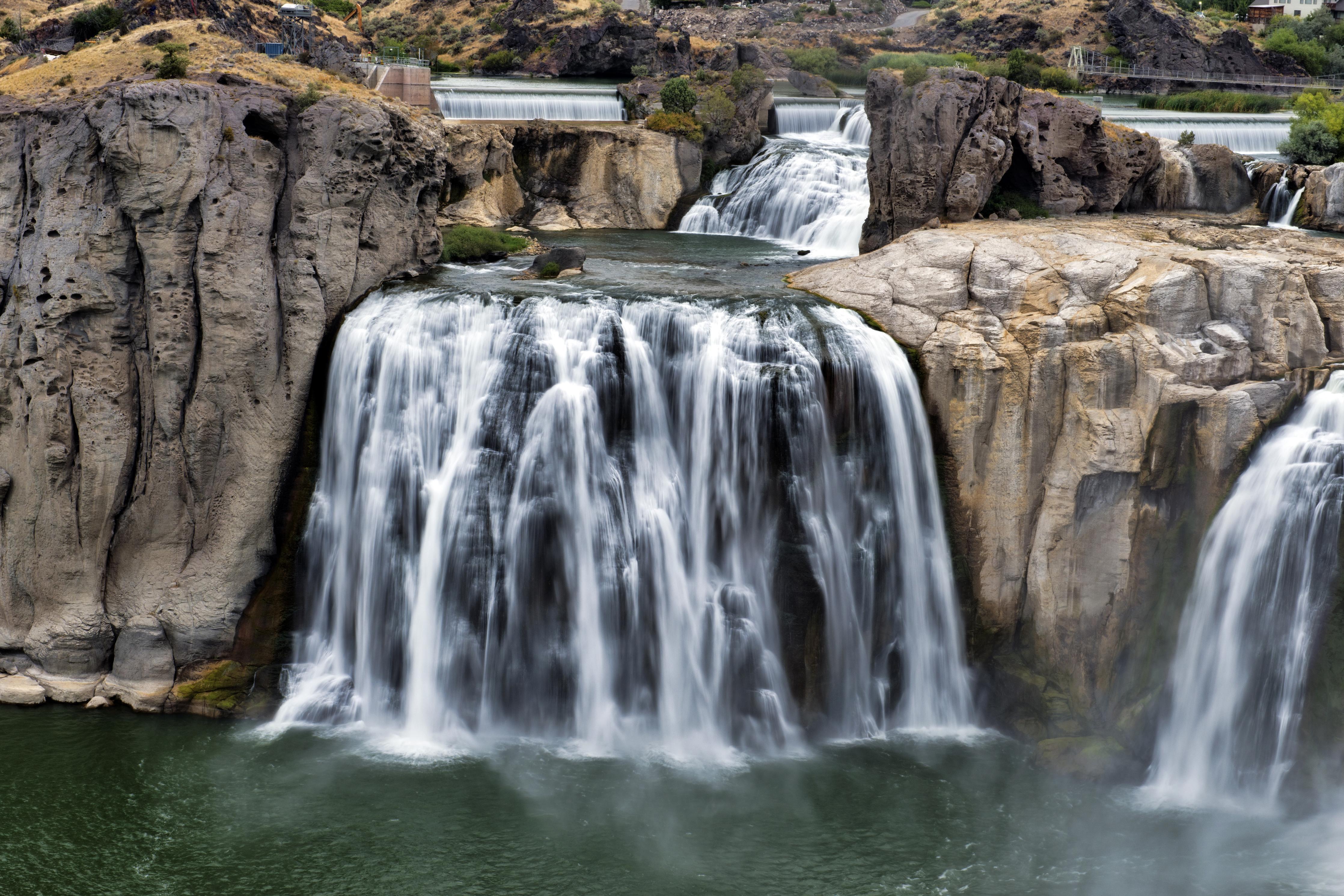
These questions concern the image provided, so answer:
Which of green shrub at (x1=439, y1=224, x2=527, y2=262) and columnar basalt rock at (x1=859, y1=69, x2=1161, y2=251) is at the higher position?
columnar basalt rock at (x1=859, y1=69, x2=1161, y2=251)

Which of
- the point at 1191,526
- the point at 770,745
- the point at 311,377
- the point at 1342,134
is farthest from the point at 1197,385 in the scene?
the point at 1342,134

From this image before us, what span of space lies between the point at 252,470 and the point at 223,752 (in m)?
4.71

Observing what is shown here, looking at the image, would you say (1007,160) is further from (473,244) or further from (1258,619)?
(1258,619)

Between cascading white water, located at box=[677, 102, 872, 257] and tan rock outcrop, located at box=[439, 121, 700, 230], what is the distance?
1.39 m

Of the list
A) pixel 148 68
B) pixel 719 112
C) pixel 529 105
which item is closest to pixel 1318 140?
pixel 719 112

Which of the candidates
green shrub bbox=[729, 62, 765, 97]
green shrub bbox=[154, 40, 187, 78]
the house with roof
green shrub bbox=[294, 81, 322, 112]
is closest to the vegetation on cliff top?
green shrub bbox=[729, 62, 765, 97]

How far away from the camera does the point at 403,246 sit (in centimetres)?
2250

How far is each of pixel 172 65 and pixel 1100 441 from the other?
1827 centimetres

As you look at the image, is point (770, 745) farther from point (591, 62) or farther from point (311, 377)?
point (591, 62)

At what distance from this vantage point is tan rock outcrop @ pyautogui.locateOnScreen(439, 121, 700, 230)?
37.9m

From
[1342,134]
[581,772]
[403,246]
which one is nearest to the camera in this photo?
[581,772]

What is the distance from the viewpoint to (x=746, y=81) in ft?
141

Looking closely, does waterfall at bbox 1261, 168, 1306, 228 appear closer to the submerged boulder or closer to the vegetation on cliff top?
the vegetation on cliff top

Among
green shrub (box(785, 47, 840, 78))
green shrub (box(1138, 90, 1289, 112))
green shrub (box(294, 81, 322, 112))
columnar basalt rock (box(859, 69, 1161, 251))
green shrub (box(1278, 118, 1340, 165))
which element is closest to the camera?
green shrub (box(294, 81, 322, 112))
